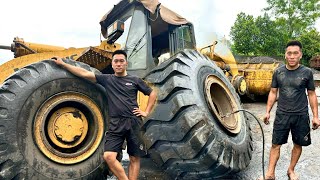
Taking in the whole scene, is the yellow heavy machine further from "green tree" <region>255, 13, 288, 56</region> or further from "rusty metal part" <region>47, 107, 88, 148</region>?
"green tree" <region>255, 13, 288, 56</region>

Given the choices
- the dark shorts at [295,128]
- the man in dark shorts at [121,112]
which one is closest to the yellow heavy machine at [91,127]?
the man in dark shorts at [121,112]

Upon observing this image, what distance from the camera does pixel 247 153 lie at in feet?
13.2

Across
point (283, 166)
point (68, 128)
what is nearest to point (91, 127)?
point (68, 128)

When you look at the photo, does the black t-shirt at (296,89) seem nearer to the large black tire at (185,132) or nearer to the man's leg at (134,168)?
the large black tire at (185,132)

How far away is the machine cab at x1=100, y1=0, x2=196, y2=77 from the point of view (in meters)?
4.51

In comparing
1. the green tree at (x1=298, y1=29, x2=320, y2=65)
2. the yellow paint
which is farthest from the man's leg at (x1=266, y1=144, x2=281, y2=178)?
the green tree at (x1=298, y1=29, x2=320, y2=65)

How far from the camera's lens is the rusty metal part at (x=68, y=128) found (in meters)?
3.22

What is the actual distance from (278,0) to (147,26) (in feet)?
134

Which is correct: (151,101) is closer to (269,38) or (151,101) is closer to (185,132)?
(185,132)

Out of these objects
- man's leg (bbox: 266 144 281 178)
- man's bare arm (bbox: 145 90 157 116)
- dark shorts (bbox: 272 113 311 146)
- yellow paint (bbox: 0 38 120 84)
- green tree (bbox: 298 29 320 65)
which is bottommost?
man's leg (bbox: 266 144 281 178)

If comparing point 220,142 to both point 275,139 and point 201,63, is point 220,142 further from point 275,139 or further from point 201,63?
point 201,63

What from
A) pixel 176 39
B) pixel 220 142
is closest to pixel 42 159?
pixel 220 142

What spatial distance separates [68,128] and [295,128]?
8.00ft

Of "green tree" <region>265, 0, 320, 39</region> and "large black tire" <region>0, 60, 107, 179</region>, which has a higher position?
"green tree" <region>265, 0, 320, 39</region>
